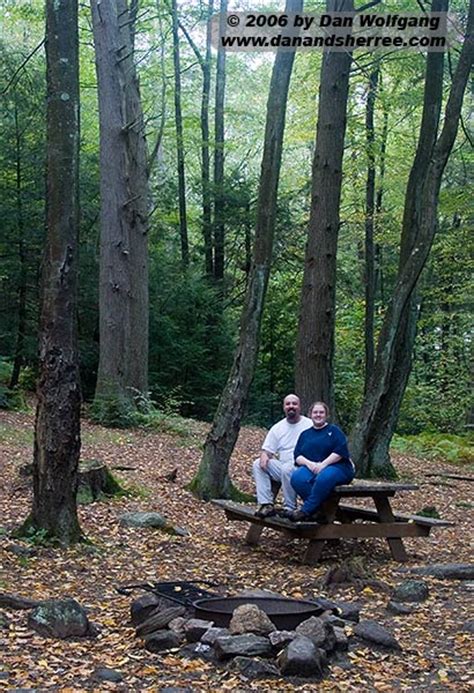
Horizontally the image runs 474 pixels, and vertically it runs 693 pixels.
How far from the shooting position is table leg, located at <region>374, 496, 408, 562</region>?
728 centimetres

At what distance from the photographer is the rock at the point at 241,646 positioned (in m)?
4.33

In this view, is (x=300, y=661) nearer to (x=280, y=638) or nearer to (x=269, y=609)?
(x=280, y=638)

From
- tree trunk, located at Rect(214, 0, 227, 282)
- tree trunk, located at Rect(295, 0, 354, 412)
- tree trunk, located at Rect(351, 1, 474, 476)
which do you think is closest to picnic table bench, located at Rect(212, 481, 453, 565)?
tree trunk, located at Rect(295, 0, 354, 412)

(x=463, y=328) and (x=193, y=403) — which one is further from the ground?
(x=463, y=328)

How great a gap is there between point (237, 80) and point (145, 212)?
43.5 ft

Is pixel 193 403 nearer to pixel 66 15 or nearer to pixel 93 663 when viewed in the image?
pixel 66 15

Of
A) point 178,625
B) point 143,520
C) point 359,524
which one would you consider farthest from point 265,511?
point 178,625

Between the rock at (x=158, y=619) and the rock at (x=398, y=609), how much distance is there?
163 cm

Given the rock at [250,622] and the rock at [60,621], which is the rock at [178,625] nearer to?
the rock at [250,622]

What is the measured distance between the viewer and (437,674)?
4406 millimetres

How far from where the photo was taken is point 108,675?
414 cm

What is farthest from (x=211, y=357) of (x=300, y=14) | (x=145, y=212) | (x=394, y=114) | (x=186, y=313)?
(x=300, y=14)

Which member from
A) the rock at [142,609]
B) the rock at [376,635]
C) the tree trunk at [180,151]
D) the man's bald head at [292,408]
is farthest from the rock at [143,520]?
the tree trunk at [180,151]

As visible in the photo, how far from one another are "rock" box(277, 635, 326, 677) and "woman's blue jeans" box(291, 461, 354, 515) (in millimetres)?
2717
